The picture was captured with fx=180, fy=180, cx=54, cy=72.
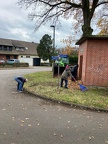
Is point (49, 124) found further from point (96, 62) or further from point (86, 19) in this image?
point (86, 19)

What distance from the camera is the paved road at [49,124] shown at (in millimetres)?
4496

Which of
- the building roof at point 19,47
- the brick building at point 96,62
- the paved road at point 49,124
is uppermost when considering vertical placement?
the building roof at point 19,47

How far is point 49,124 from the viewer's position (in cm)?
Answer: 554

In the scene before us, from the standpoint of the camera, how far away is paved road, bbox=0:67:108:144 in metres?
4.50

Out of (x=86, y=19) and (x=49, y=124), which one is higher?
(x=86, y=19)

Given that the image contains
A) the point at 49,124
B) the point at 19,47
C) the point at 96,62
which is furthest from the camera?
the point at 19,47

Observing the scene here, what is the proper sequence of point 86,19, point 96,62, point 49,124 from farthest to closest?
point 86,19 < point 96,62 < point 49,124

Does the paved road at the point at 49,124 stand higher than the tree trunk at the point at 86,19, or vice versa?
the tree trunk at the point at 86,19

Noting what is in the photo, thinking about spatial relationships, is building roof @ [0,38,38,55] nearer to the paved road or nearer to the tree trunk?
the tree trunk

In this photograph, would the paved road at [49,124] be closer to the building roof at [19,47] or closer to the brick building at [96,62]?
the brick building at [96,62]

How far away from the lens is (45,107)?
7.49 meters

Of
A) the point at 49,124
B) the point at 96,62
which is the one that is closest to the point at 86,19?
the point at 96,62

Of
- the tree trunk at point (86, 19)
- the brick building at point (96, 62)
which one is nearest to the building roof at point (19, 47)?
the tree trunk at point (86, 19)

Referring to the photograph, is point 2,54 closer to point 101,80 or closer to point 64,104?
point 101,80
